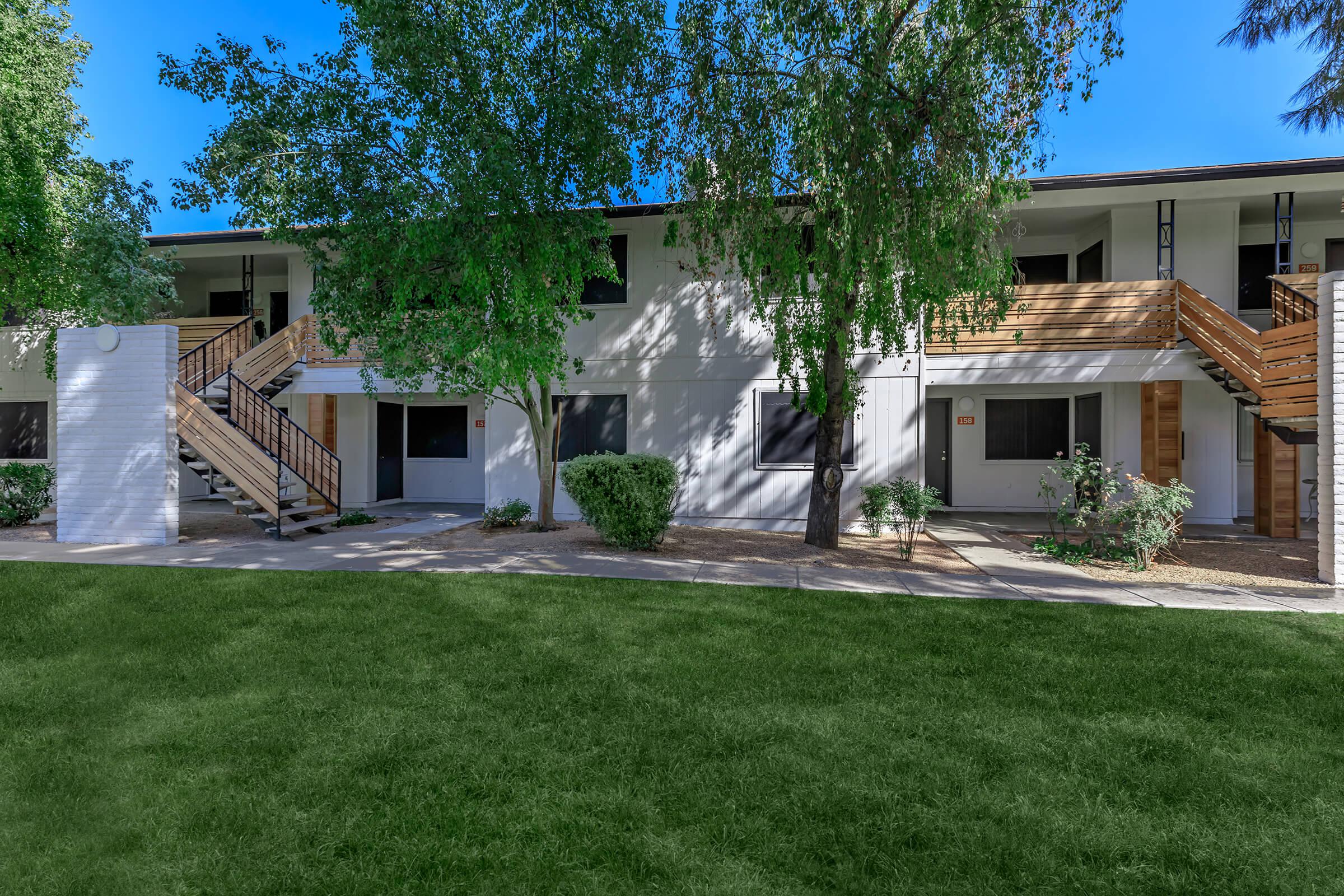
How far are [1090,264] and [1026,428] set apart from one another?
3.47 metres

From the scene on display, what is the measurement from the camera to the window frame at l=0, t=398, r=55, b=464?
51.4 ft

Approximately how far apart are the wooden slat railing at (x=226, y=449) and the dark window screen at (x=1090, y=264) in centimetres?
1414

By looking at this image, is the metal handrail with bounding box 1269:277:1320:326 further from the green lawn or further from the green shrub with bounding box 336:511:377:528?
the green shrub with bounding box 336:511:377:528

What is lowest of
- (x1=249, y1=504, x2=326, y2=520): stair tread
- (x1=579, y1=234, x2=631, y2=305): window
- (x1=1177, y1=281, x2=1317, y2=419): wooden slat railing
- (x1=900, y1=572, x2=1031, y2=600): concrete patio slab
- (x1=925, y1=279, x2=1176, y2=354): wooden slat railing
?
(x1=900, y1=572, x2=1031, y2=600): concrete patio slab

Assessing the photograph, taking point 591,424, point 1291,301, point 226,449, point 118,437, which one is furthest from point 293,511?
point 1291,301

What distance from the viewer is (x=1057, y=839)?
107 inches

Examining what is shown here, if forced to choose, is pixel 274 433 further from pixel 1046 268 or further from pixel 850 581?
pixel 1046 268

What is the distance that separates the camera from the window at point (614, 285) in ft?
42.2

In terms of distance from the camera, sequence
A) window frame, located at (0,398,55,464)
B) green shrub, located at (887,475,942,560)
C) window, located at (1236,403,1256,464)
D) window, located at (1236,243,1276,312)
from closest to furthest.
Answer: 1. green shrub, located at (887,475,942,560)
2. window, located at (1236,243,1276,312)
3. window, located at (1236,403,1256,464)
4. window frame, located at (0,398,55,464)

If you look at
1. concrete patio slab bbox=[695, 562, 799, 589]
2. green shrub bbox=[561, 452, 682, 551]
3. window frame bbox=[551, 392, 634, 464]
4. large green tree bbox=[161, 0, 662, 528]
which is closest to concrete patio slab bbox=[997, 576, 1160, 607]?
concrete patio slab bbox=[695, 562, 799, 589]

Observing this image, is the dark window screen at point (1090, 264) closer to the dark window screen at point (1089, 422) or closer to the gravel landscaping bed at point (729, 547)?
the dark window screen at point (1089, 422)

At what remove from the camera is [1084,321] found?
39.8 ft

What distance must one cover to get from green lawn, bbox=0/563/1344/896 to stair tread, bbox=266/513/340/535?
4678 millimetres

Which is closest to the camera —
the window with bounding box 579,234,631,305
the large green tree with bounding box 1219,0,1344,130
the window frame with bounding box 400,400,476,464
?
the large green tree with bounding box 1219,0,1344,130
